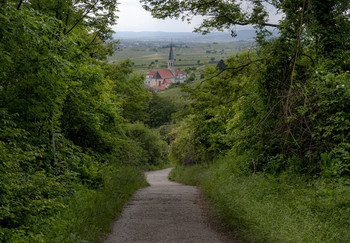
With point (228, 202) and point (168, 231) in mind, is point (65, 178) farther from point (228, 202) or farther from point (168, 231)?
point (228, 202)

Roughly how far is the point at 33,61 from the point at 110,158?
251 inches

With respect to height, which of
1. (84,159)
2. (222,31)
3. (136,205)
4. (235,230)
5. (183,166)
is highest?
(222,31)

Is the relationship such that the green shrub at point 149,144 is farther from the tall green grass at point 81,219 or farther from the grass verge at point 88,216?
the tall green grass at point 81,219

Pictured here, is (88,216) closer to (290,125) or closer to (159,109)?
(290,125)

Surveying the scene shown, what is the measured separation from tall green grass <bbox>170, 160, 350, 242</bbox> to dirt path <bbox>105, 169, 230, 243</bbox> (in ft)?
2.10

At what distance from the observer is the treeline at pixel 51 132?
499 cm

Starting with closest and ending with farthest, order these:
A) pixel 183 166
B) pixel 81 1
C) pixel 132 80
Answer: pixel 81 1 < pixel 183 166 < pixel 132 80

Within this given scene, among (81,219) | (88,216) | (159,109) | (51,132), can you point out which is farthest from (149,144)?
(81,219)

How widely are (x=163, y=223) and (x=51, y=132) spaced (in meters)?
3.39

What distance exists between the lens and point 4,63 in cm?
500

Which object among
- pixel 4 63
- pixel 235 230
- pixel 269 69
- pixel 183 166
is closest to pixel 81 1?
pixel 4 63

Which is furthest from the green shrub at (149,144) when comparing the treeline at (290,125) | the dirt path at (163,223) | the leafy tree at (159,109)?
the leafy tree at (159,109)

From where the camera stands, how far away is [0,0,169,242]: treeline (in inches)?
196

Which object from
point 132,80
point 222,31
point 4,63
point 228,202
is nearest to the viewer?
point 4,63
